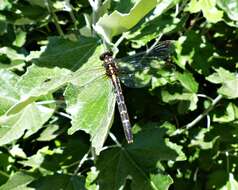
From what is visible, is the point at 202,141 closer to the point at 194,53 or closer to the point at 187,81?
the point at 187,81

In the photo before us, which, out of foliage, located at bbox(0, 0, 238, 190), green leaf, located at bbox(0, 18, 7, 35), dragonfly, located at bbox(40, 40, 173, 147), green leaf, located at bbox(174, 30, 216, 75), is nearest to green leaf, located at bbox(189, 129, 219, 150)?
foliage, located at bbox(0, 0, 238, 190)

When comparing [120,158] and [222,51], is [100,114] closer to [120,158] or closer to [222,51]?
[120,158]

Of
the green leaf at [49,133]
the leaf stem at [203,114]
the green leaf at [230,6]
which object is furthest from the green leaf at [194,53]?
the green leaf at [230,6]

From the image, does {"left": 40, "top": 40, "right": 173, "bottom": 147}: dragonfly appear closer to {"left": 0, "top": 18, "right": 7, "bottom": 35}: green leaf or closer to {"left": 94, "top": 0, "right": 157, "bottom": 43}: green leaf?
{"left": 94, "top": 0, "right": 157, "bottom": 43}: green leaf

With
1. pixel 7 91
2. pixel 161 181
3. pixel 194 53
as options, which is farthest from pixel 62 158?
pixel 194 53

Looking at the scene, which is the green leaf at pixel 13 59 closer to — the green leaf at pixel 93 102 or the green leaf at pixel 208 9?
the green leaf at pixel 93 102

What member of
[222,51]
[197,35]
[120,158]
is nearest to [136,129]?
[120,158]
